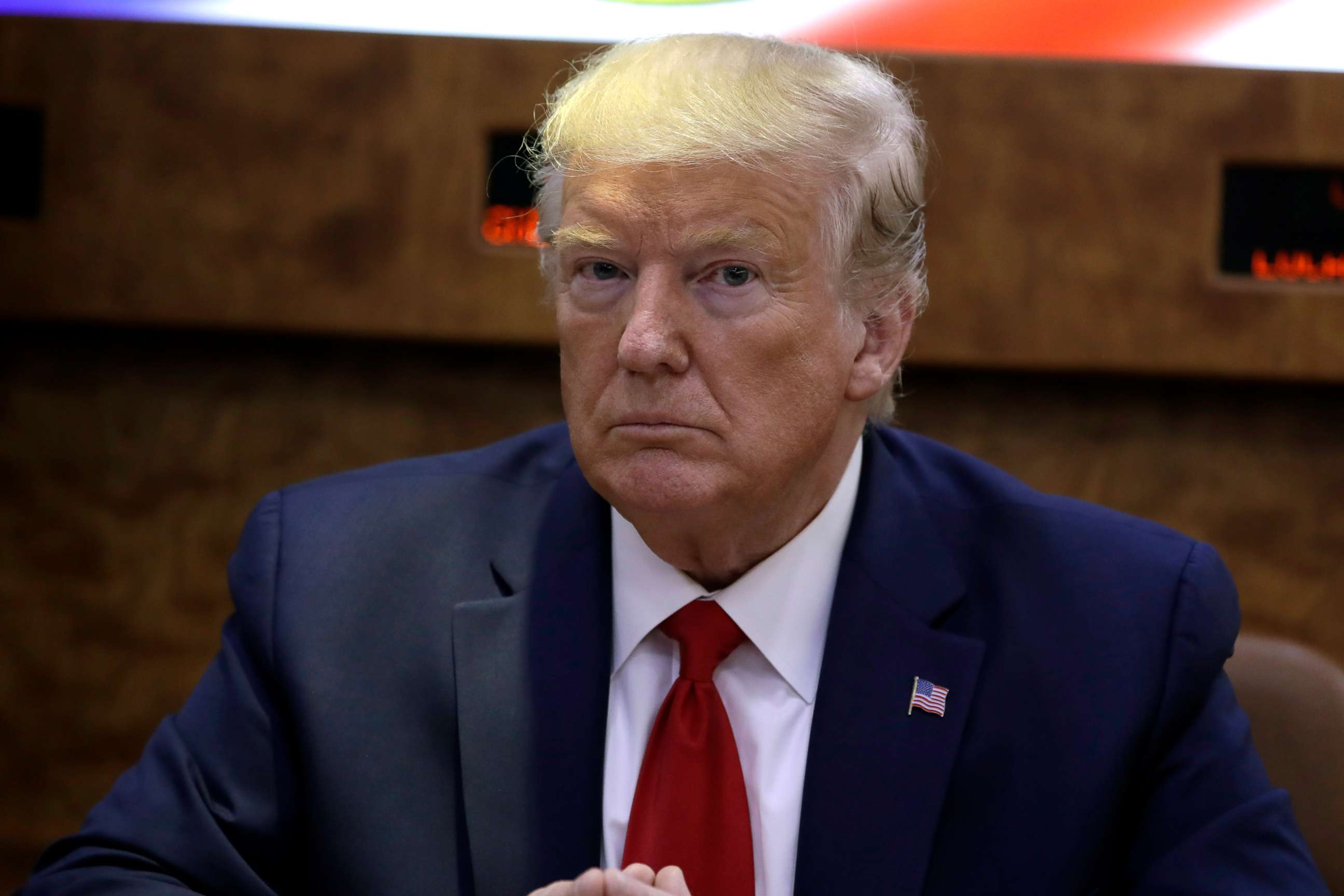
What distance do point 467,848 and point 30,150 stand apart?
186 centimetres

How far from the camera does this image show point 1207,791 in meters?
1.47

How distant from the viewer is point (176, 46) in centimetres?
261

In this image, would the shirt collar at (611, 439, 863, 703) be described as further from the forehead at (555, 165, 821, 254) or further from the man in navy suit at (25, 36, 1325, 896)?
the forehead at (555, 165, 821, 254)

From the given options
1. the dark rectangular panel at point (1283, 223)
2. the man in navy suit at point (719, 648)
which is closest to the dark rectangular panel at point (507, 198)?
the man in navy suit at point (719, 648)

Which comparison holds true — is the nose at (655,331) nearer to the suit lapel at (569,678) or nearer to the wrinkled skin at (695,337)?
the wrinkled skin at (695,337)

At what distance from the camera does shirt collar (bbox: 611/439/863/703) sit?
5.12 feet

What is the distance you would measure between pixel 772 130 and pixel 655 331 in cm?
25

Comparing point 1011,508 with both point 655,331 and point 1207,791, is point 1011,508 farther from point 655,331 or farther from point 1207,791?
point 655,331

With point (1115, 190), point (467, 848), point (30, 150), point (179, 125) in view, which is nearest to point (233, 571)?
point (467, 848)

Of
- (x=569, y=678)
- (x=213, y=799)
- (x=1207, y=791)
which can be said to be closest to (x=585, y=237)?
(x=569, y=678)

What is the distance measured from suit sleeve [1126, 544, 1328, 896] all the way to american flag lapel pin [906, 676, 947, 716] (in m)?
0.23

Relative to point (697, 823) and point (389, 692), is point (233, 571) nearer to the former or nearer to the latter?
point (389, 692)

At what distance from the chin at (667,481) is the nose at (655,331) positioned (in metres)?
0.09

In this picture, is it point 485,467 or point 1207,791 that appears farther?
point 485,467
